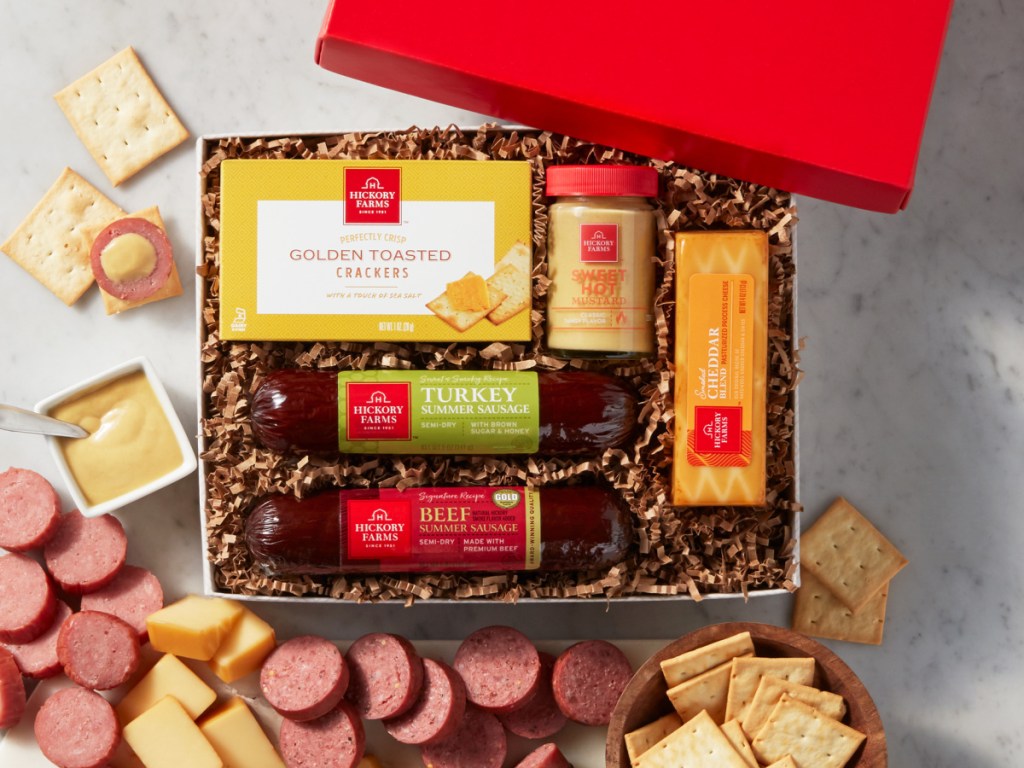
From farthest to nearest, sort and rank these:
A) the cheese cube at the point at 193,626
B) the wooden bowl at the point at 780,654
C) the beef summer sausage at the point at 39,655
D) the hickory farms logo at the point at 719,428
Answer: the beef summer sausage at the point at 39,655
the cheese cube at the point at 193,626
the hickory farms logo at the point at 719,428
the wooden bowl at the point at 780,654

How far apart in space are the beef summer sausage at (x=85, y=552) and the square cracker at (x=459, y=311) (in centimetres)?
81

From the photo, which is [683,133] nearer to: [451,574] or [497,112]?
[497,112]

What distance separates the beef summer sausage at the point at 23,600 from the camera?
186 cm

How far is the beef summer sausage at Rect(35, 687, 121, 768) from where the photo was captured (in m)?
1.79

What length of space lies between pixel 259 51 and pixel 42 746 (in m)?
1.46

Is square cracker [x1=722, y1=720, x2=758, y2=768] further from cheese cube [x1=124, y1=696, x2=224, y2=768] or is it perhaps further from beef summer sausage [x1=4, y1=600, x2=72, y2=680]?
beef summer sausage [x1=4, y1=600, x2=72, y2=680]

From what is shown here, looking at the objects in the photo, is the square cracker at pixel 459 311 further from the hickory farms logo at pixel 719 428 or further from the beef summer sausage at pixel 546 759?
the beef summer sausage at pixel 546 759

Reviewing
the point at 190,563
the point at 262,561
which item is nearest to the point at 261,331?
the point at 262,561

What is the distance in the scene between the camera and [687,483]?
170cm

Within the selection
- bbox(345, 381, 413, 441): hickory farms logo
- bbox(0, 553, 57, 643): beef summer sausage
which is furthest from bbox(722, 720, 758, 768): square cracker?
bbox(0, 553, 57, 643): beef summer sausage

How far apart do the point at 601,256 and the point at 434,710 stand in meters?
0.90

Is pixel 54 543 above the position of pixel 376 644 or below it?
above

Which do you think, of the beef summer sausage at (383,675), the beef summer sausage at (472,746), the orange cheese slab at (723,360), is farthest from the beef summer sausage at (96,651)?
the orange cheese slab at (723,360)

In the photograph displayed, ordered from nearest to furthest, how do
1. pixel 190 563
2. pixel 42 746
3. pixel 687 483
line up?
pixel 687 483
pixel 42 746
pixel 190 563
